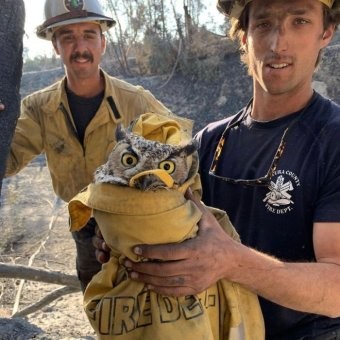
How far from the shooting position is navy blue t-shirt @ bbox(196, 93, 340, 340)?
178 cm

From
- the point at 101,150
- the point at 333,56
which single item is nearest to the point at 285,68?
the point at 101,150

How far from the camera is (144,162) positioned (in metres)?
1.47

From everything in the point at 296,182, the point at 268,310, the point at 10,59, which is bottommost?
the point at 268,310

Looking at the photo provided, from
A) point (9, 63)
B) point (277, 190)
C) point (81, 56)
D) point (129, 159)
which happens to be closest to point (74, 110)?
Result: point (81, 56)

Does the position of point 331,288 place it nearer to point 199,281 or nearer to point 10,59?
point 199,281

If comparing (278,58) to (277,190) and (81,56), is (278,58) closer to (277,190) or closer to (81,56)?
(277,190)

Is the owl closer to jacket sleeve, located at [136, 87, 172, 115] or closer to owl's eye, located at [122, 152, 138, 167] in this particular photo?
owl's eye, located at [122, 152, 138, 167]

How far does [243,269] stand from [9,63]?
1.29m

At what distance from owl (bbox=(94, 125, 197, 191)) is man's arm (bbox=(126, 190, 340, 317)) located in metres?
0.17

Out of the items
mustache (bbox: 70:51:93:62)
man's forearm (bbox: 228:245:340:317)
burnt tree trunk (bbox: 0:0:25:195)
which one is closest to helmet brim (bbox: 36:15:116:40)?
mustache (bbox: 70:51:93:62)

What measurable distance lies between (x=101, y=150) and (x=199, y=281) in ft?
7.63

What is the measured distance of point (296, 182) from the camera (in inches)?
71.4

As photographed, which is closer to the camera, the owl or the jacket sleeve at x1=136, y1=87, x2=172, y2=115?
the owl

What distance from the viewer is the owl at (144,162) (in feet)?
4.81
